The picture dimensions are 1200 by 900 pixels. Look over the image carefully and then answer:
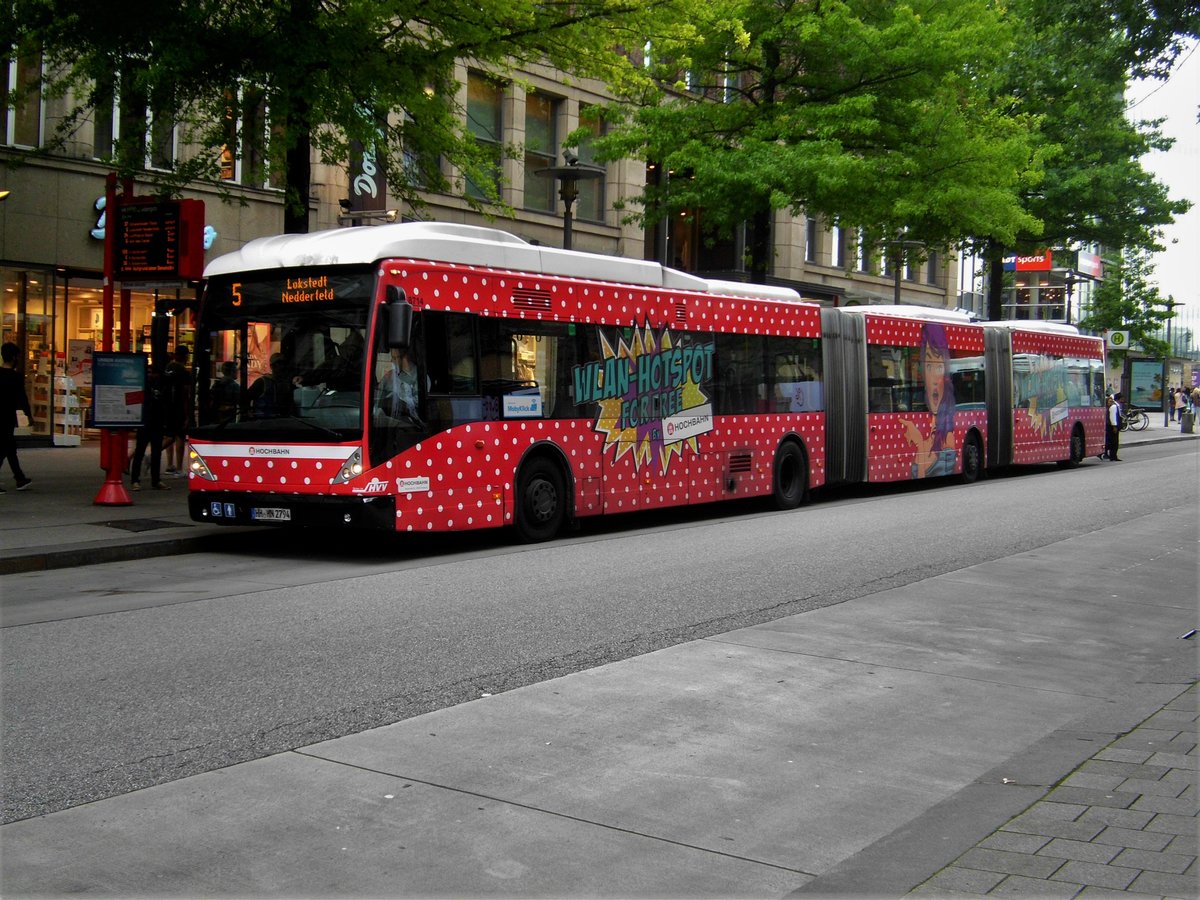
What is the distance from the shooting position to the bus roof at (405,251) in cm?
1257

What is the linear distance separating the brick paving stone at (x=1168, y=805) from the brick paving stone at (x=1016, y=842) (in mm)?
322

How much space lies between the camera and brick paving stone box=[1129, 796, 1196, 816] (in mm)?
4996

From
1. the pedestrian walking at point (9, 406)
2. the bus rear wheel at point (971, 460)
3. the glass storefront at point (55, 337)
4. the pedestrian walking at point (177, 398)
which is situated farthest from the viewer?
the bus rear wheel at point (971, 460)

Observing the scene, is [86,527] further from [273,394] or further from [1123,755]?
[1123,755]

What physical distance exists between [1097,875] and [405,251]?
379 inches

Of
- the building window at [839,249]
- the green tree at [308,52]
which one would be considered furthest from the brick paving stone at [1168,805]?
the building window at [839,249]

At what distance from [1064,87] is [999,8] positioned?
32.5 ft

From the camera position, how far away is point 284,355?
1285 centimetres

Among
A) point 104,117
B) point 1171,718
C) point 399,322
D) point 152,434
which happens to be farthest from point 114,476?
point 1171,718

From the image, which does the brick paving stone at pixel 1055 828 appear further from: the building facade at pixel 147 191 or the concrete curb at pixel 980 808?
the building facade at pixel 147 191

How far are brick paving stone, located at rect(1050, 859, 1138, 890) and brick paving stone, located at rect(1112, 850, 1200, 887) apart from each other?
0.22 ft

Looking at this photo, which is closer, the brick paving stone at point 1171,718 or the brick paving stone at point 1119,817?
the brick paving stone at point 1119,817

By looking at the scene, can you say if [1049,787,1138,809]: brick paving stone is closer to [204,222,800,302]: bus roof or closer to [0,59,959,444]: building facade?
[204,222,800,302]: bus roof

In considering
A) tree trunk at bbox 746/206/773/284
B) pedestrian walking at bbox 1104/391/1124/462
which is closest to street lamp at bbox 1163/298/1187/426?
pedestrian walking at bbox 1104/391/1124/462
